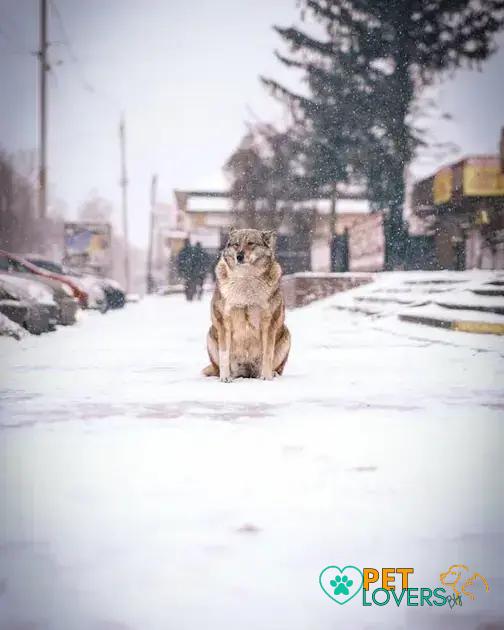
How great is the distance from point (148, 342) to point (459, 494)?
25.1 ft

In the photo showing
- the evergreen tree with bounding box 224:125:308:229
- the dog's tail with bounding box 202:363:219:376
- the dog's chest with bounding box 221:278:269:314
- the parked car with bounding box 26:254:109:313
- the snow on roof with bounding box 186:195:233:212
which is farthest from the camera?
the snow on roof with bounding box 186:195:233:212

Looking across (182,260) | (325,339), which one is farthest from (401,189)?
(325,339)

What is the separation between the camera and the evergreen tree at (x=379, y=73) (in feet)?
66.6

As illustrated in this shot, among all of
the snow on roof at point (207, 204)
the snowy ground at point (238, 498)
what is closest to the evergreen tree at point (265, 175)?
the snow on roof at point (207, 204)

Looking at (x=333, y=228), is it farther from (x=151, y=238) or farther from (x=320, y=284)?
(x=151, y=238)

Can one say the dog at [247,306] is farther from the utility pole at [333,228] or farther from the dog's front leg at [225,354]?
the utility pole at [333,228]

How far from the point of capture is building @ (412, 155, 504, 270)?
64.4 feet

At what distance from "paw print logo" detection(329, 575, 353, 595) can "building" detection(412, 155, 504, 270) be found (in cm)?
1786

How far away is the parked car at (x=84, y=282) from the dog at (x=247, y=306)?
1160 cm

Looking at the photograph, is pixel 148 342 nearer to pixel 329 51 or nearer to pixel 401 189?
pixel 401 189

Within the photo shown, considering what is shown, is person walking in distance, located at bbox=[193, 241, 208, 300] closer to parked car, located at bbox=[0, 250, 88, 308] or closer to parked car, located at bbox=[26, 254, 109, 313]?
parked car, located at bbox=[26, 254, 109, 313]

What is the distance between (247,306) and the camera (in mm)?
5770

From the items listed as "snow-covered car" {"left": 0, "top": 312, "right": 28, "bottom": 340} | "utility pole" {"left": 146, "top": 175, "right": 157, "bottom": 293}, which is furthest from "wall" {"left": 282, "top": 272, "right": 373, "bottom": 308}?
"utility pole" {"left": 146, "top": 175, "right": 157, "bottom": 293}

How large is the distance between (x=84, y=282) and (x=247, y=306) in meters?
12.9
